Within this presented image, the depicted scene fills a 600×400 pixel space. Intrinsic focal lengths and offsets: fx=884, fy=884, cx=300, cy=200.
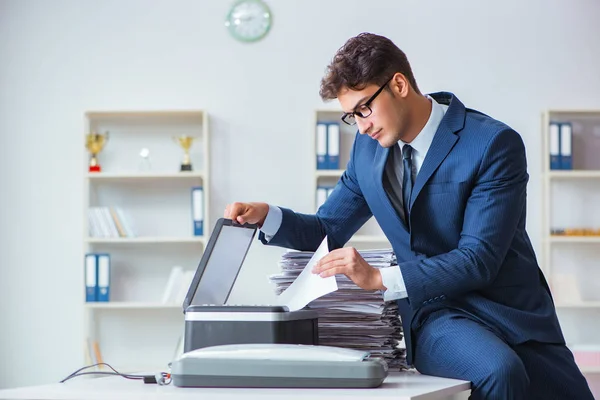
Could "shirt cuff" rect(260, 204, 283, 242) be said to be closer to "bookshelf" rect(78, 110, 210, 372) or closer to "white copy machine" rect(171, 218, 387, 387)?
"white copy machine" rect(171, 218, 387, 387)

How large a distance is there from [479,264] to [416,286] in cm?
13

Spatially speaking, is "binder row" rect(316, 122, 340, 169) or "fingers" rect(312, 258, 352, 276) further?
"binder row" rect(316, 122, 340, 169)

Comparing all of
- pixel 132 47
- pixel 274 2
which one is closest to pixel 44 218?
pixel 132 47

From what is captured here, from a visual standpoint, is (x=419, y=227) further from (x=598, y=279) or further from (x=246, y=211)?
(x=598, y=279)

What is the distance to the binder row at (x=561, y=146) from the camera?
195 inches

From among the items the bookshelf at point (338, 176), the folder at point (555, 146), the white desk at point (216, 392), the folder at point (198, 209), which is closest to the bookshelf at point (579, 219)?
the folder at point (555, 146)

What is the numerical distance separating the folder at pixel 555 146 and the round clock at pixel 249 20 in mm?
1750

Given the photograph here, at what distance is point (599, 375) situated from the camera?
4996 mm

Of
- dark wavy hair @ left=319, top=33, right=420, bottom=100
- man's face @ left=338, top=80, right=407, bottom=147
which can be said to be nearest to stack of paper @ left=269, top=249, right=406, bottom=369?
man's face @ left=338, top=80, right=407, bottom=147

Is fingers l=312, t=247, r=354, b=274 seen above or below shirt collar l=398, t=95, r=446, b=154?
below

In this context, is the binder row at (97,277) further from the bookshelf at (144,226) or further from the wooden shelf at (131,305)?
the bookshelf at (144,226)

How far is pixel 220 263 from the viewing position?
5.76ft

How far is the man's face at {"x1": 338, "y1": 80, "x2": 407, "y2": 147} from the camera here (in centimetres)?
181

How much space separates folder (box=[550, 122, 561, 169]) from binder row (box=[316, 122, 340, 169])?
3.94 ft
